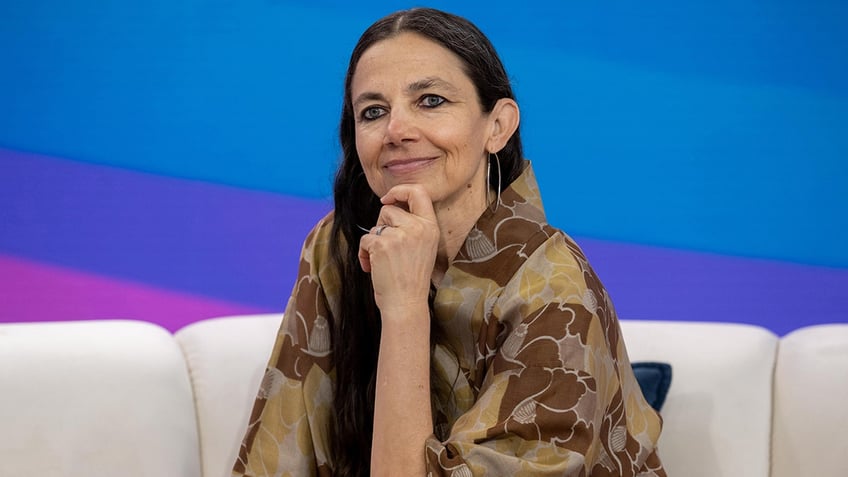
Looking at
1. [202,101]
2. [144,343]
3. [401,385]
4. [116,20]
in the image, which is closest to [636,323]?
[401,385]

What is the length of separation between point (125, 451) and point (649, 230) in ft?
5.13

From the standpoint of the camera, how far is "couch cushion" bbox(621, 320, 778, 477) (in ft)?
7.07

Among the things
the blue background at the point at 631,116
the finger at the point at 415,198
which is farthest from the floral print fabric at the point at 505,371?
the blue background at the point at 631,116

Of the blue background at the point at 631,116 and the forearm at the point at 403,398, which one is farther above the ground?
the blue background at the point at 631,116

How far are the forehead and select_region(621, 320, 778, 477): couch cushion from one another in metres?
0.81

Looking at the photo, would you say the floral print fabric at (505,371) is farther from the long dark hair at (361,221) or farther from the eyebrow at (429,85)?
the eyebrow at (429,85)

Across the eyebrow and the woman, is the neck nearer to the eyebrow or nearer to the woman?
the woman

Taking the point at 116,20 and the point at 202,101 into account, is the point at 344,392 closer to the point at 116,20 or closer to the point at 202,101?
the point at 202,101

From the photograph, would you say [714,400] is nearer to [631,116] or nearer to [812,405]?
[812,405]

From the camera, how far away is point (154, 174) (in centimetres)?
282

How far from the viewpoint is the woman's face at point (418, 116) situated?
176 cm

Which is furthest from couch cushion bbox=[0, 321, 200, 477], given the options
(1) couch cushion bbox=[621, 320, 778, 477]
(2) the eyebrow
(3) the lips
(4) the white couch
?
(1) couch cushion bbox=[621, 320, 778, 477]

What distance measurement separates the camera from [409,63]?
1.77 m

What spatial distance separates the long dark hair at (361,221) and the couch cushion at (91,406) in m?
0.39
